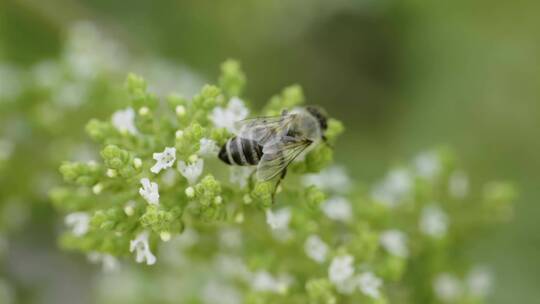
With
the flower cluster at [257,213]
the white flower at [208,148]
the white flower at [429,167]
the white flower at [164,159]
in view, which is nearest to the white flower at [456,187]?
the flower cluster at [257,213]

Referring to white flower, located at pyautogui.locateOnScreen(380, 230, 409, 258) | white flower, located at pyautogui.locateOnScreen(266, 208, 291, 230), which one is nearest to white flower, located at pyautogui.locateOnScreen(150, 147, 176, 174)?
white flower, located at pyautogui.locateOnScreen(266, 208, 291, 230)

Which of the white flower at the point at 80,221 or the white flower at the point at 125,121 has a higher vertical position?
the white flower at the point at 125,121

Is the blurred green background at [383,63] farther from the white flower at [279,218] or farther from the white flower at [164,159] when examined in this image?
the white flower at [164,159]

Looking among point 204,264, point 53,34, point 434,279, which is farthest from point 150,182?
point 53,34

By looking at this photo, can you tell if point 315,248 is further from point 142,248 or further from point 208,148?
point 142,248

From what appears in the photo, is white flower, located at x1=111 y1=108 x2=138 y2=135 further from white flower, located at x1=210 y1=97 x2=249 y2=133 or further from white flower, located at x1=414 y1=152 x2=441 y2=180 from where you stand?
white flower, located at x1=414 y1=152 x2=441 y2=180

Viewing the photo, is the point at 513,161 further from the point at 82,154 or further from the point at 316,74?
the point at 82,154
